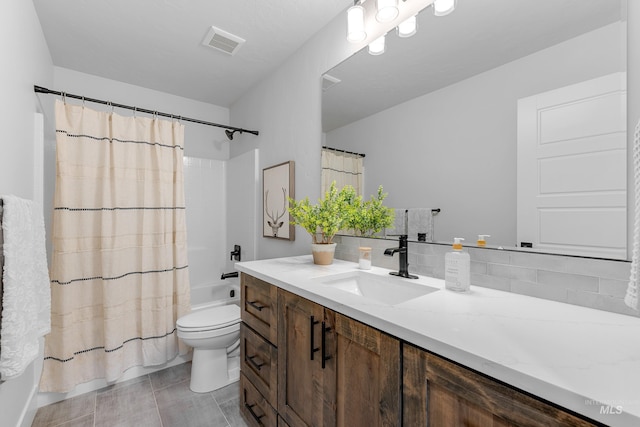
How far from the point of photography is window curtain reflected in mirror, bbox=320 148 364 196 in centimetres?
164

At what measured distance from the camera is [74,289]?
185 centimetres

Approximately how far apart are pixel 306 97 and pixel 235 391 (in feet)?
6.97

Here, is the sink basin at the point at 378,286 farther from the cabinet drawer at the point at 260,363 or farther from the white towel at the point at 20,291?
the white towel at the point at 20,291

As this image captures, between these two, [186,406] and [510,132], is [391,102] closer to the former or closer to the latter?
[510,132]

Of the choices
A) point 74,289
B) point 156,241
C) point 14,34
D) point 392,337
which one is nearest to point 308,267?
point 392,337

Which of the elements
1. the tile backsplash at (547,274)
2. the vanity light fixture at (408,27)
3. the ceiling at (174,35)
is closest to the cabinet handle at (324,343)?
the tile backsplash at (547,274)

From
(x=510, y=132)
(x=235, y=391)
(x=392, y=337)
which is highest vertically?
(x=510, y=132)

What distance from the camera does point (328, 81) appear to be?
70.9 inches

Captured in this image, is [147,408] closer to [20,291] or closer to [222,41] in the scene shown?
[20,291]

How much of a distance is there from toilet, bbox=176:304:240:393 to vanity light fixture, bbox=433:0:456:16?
2.11 m

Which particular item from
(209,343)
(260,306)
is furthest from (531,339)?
(209,343)

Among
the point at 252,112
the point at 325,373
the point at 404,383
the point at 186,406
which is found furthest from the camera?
the point at 252,112

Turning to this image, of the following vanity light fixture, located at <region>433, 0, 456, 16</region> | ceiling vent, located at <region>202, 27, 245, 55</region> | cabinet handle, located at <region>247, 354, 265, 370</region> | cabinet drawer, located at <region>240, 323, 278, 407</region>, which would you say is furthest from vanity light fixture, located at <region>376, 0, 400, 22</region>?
cabinet handle, located at <region>247, 354, 265, 370</region>

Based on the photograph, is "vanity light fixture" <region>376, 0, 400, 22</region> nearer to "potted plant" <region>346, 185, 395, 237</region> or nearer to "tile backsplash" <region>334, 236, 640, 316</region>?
"potted plant" <region>346, 185, 395, 237</region>
